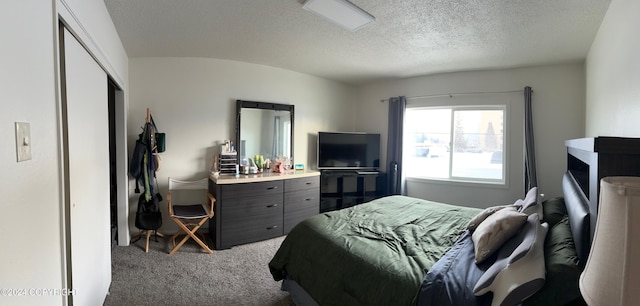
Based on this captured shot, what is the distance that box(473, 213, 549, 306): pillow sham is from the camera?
1098 millimetres

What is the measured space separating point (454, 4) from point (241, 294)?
2812 millimetres

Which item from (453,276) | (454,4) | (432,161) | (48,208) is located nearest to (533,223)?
(453,276)

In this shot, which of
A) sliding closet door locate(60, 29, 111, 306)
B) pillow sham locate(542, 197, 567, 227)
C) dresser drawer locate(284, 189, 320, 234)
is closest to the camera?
sliding closet door locate(60, 29, 111, 306)

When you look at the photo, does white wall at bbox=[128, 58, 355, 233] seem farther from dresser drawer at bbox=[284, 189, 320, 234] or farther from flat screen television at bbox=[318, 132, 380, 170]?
dresser drawer at bbox=[284, 189, 320, 234]

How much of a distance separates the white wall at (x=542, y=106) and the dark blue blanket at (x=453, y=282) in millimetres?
2824

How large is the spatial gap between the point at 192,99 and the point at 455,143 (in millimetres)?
3825

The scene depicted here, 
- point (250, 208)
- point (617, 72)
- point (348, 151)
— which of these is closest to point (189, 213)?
point (250, 208)

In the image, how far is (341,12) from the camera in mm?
2197

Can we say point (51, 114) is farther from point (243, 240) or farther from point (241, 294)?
point (243, 240)

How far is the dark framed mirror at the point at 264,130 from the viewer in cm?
384

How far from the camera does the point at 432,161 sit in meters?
4.41

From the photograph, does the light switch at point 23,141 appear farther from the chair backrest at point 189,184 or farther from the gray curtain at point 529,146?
the gray curtain at point 529,146

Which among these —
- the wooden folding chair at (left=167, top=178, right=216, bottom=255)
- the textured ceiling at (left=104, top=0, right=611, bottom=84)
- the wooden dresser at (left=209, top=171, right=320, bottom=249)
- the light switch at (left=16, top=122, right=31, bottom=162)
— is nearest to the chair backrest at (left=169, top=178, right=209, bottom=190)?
the wooden folding chair at (left=167, top=178, right=216, bottom=255)

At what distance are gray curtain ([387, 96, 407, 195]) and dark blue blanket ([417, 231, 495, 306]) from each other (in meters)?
2.94
